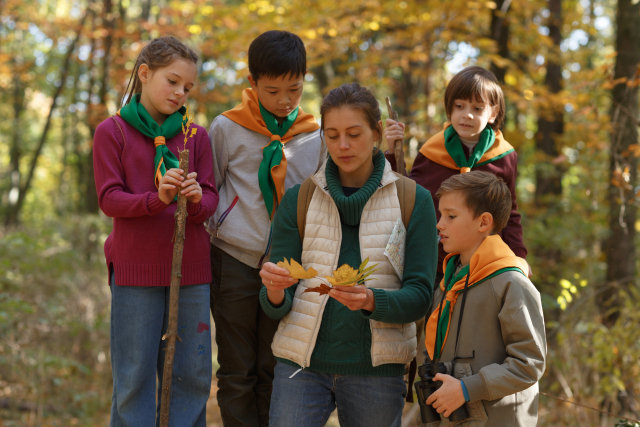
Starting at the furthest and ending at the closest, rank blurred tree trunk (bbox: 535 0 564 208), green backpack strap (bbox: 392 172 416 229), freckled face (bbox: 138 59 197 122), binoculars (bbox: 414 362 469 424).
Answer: blurred tree trunk (bbox: 535 0 564 208), freckled face (bbox: 138 59 197 122), green backpack strap (bbox: 392 172 416 229), binoculars (bbox: 414 362 469 424)

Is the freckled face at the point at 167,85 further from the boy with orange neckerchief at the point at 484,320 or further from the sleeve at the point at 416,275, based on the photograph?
the boy with orange neckerchief at the point at 484,320

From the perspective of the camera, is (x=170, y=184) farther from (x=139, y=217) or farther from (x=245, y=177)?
(x=245, y=177)

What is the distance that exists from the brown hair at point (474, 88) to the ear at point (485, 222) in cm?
86

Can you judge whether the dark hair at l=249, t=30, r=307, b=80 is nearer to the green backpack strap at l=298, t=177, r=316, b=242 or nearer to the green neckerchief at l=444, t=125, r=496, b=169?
the green backpack strap at l=298, t=177, r=316, b=242

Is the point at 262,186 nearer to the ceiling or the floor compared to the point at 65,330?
nearer to the ceiling

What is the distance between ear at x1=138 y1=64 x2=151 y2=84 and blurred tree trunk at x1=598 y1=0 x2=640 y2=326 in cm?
364

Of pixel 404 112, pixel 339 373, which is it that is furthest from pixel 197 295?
pixel 404 112

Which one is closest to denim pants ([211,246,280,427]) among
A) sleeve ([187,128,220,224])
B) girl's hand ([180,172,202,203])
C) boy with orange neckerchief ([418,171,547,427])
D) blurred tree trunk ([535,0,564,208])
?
sleeve ([187,128,220,224])

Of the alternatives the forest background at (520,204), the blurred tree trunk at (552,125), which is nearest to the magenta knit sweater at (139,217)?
the forest background at (520,204)

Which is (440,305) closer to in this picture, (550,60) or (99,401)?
(99,401)

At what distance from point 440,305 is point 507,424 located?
1.65 ft

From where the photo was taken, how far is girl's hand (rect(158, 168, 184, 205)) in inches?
89.8

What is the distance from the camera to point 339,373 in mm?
2166

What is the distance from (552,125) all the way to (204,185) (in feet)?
26.0
